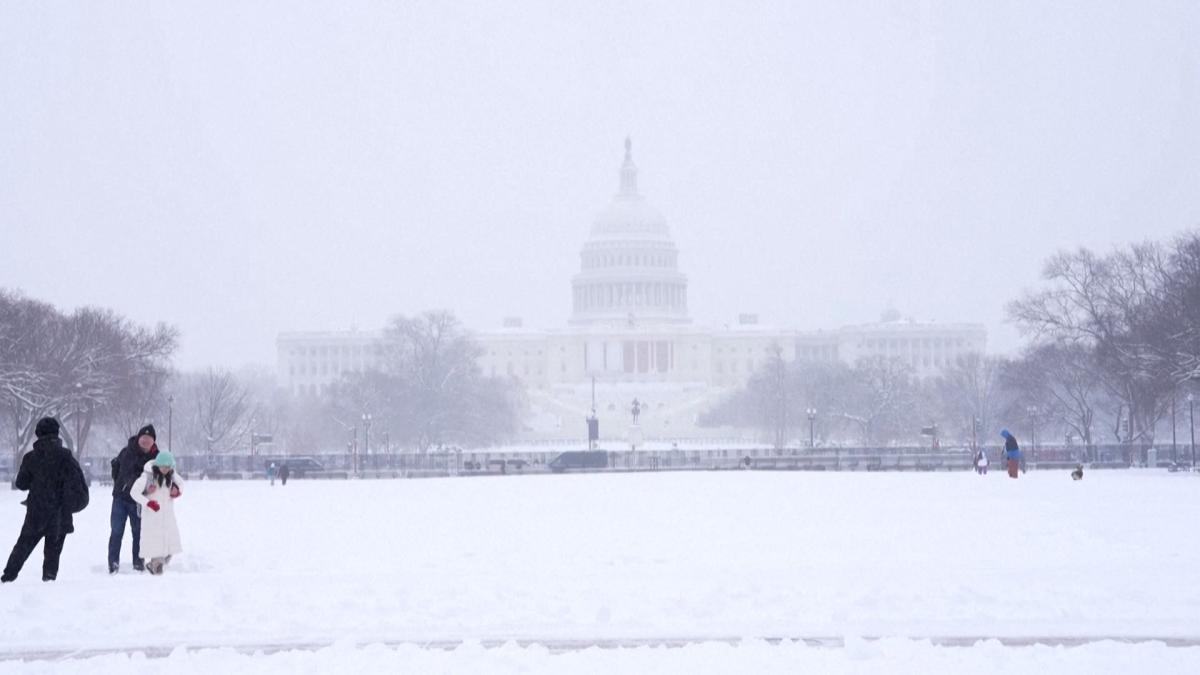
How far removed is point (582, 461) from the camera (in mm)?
49062

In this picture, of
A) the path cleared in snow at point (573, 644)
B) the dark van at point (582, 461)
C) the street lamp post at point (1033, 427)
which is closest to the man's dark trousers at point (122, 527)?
the path cleared in snow at point (573, 644)

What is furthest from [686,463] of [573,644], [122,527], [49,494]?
[573,644]

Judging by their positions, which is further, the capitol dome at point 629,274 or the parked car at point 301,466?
the capitol dome at point 629,274

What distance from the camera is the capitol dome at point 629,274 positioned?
507 ft

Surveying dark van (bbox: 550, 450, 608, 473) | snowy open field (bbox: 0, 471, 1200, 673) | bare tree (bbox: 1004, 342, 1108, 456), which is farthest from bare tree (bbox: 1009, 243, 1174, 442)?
snowy open field (bbox: 0, 471, 1200, 673)

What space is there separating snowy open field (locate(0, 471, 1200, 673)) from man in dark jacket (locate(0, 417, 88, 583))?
0.35 m

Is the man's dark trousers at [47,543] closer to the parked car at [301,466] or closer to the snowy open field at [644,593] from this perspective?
the snowy open field at [644,593]

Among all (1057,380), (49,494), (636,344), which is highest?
(636,344)

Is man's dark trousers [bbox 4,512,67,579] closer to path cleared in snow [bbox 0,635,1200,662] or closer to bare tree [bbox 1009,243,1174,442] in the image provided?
path cleared in snow [bbox 0,635,1200,662]

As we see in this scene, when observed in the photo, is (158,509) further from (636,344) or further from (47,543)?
(636,344)

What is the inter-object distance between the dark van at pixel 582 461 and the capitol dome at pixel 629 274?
334 ft

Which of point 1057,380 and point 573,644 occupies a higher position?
point 1057,380

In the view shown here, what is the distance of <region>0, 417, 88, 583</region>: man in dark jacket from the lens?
529 inches

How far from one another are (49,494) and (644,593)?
5508mm
